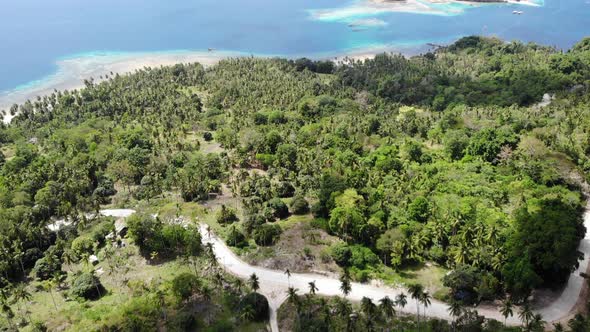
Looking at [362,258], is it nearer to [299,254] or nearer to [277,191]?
[299,254]

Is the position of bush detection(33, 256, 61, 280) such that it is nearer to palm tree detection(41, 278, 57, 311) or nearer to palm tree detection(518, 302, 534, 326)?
palm tree detection(41, 278, 57, 311)

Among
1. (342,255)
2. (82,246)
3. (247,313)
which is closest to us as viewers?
(247,313)

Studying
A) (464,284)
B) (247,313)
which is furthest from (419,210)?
(247,313)

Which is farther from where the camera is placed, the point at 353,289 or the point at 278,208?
the point at 278,208

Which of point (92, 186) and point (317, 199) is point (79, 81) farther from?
point (317, 199)

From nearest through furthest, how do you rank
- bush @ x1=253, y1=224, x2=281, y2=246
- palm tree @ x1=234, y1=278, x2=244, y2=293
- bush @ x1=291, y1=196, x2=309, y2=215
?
palm tree @ x1=234, y1=278, x2=244, y2=293 → bush @ x1=253, y1=224, x2=281, y2=246 → bush @ x1=291, y1=196, x2=309, y2=215

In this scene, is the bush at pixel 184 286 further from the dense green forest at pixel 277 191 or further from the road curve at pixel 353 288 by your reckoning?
the road curve at pixel 353 288

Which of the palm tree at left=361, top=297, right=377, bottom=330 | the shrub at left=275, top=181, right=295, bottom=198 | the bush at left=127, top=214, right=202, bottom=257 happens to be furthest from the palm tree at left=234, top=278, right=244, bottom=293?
the shrub at left=275, top=181, right=295, bottom=198
